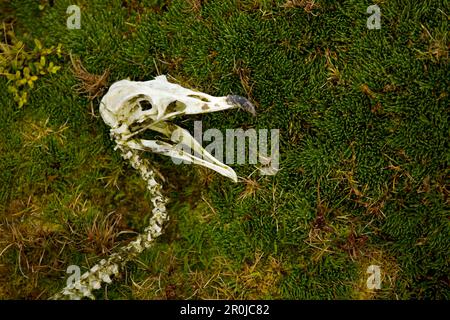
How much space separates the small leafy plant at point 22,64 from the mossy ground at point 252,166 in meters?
0.07

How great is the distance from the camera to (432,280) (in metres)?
3.41

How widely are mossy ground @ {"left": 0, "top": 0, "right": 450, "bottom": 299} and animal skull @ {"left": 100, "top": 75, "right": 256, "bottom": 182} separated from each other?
0.89 feet

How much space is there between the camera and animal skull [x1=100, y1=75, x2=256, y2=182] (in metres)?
3.12

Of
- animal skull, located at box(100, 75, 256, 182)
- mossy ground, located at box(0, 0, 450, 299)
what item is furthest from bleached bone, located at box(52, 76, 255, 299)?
mossy ground, located at box(0, 0, 450, 299)

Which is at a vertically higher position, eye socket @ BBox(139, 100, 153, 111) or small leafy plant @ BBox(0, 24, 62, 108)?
small leafy plant @ BBox(0, 24, 62, 108)

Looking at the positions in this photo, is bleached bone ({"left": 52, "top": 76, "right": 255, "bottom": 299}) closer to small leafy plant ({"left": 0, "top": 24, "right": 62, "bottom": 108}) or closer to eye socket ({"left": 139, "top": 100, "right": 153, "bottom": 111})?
eye socket ({"left": 139, "top": 100, "right": 153, "bottom": 111})

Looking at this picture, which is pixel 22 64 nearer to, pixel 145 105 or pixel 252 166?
pixel 145 105

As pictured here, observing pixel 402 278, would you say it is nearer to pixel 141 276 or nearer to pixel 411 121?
pixel 411 121

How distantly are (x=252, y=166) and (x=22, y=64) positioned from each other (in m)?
→ 1.78

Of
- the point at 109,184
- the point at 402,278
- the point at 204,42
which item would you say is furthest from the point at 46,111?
the point at 402,278

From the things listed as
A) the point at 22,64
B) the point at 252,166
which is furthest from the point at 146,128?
the point at 22,64

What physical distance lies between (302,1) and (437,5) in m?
0.88

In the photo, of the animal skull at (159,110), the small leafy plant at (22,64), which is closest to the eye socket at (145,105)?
the animal skull at (159,110)

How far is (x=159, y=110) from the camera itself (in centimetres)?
310
